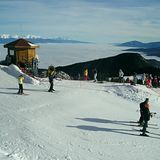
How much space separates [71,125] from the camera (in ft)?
54.1

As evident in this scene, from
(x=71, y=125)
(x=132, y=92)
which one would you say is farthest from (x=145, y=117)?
(x=132, y=92)

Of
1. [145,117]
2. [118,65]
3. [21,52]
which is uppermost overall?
[21,52]

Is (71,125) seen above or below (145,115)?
below

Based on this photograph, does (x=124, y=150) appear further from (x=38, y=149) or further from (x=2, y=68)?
(x=2, y=68)

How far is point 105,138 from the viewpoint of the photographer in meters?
15.3

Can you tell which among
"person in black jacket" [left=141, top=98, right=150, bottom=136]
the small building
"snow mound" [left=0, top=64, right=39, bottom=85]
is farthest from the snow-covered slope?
the small building

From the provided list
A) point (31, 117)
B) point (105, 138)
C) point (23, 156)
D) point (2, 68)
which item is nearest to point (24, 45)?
point (2, 68)

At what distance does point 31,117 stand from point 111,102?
7996 mm

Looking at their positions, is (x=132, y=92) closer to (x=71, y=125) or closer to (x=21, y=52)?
(x=71, y=125)

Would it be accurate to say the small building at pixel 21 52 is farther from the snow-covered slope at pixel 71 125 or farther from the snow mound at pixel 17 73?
the snow-covered slope at pixel 71 125

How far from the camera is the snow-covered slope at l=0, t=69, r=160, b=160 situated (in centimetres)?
1296

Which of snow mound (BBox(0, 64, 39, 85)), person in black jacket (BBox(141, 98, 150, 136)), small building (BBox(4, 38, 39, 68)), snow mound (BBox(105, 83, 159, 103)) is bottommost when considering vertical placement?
snow mound (BBox(105, 83, 159, 103))

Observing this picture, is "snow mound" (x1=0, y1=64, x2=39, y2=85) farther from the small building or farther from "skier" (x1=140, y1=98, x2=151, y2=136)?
"skier" (x1=140, y1=98, x2=151, y2=136)

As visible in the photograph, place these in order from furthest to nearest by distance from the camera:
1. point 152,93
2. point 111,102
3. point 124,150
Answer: point 152,93 → point 111,102 → point 124,150
